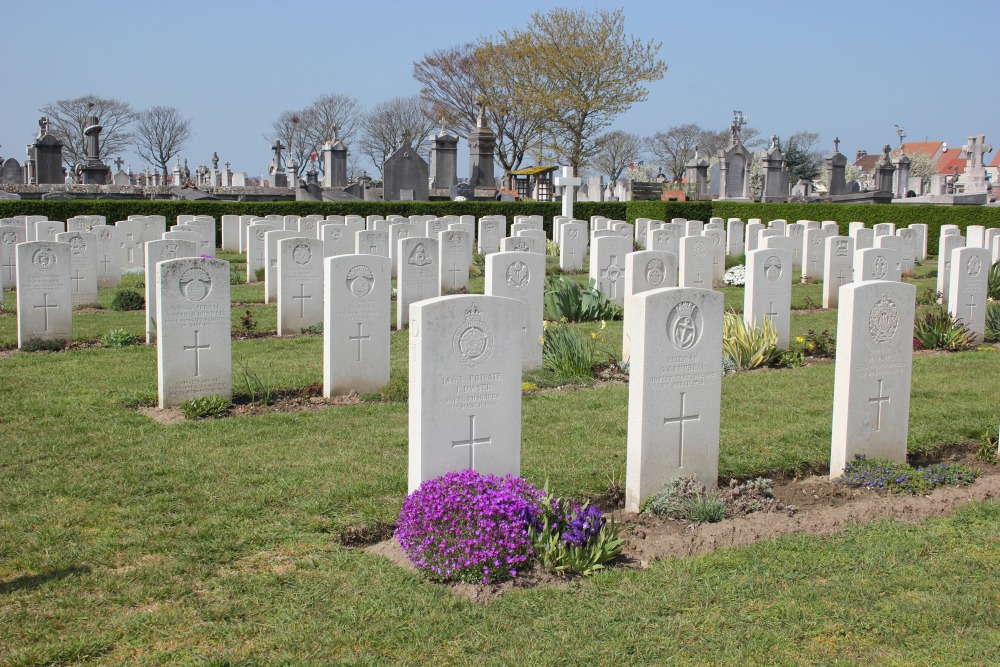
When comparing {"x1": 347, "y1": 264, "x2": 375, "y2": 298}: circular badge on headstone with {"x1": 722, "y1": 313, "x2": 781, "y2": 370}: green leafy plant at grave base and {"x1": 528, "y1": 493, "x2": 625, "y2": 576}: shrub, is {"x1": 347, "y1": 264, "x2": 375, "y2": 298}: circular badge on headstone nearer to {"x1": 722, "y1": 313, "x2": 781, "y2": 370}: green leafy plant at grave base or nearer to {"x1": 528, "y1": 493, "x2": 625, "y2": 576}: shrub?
{"x1": 722, "y1": 313, "x2": 781, "y2": 370}: green leafy plant at grave base

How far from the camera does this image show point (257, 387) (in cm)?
915

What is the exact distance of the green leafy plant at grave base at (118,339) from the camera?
11.8 m

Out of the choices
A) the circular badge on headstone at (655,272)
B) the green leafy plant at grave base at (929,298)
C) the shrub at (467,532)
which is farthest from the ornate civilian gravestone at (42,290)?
the green leafy plant at grave base at (929,298)

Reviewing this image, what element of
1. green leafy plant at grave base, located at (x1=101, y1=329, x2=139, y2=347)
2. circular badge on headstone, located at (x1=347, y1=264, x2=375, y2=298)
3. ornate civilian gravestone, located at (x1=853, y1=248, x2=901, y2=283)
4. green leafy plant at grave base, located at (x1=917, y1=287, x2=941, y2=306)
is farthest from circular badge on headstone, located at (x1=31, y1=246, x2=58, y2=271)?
green leafy plant at grave base, located at (x1=917, y1=287, x2=941, y2=306)

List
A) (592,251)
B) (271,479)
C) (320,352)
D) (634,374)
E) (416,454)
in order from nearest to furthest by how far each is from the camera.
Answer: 1. (416,454)
2. (634,374)
3. (271,479)
4. (320,352)
5. (592,251)

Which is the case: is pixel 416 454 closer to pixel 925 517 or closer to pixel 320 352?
pixel 925 517

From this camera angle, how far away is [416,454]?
220 inches

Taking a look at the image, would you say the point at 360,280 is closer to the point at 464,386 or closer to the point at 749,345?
the point at 464,386

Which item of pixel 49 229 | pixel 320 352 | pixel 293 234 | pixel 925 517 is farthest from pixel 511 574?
pixel 49 229

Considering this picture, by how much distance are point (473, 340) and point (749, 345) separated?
6.04 m

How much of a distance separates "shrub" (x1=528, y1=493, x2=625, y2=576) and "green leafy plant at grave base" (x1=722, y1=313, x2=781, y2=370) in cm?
594

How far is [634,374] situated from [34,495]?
3913 mm

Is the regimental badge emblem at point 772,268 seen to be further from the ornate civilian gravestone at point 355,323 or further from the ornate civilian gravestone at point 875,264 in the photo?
the ornate civilian gravestone at point 355,323

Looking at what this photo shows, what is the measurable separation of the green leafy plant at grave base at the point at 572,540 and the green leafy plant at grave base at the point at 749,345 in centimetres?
595
